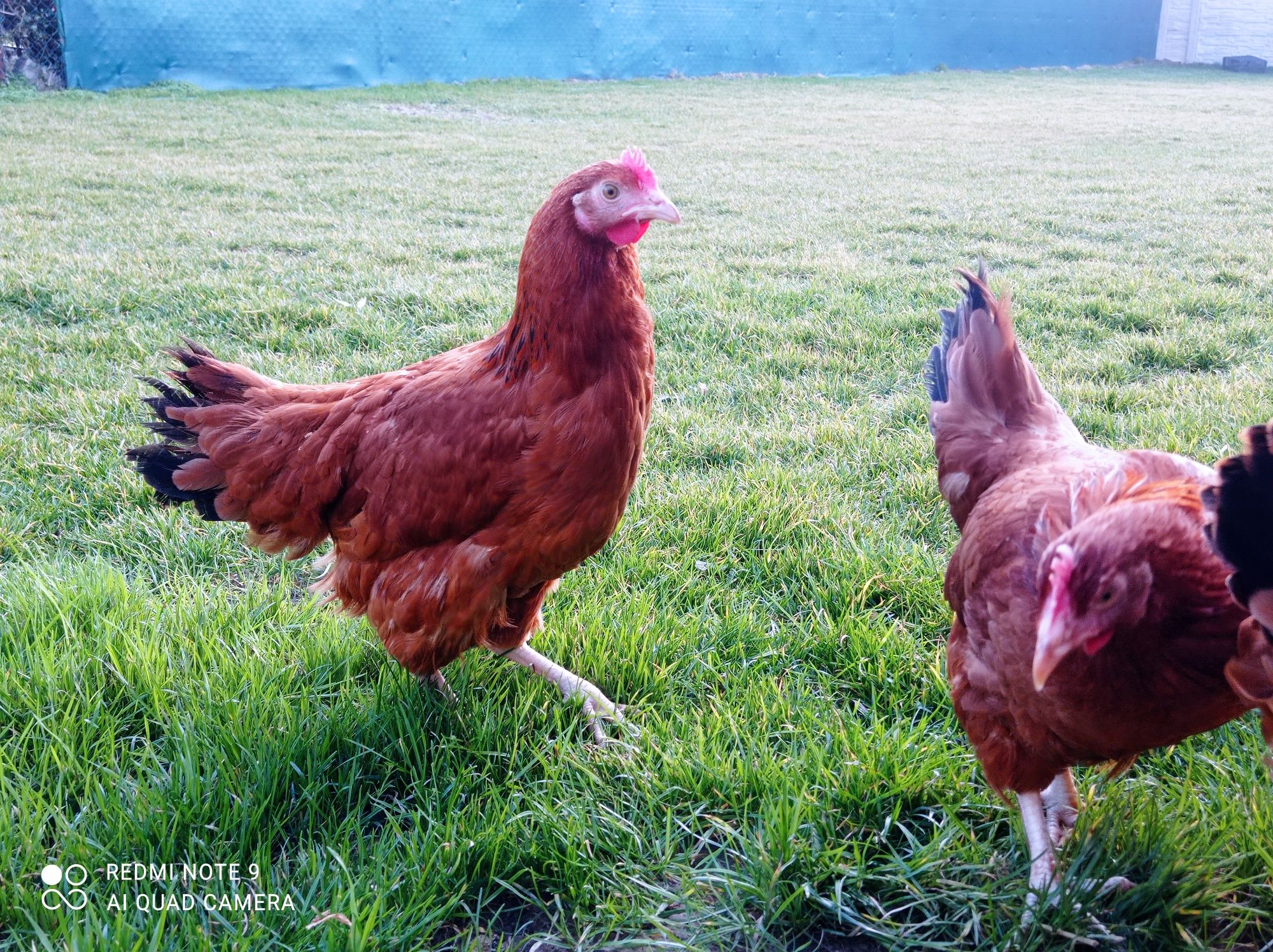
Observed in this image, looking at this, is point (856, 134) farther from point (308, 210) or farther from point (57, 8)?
point (57, 8)

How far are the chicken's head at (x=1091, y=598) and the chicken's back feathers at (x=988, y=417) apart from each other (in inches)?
32.7

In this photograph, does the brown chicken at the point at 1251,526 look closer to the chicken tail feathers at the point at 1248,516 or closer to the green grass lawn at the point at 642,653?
the chicken tail feathers at the point at 1248,516

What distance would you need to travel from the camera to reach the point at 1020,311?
214 inches

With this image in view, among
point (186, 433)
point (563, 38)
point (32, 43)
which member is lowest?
point (186, 433)

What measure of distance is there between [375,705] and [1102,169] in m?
11.5

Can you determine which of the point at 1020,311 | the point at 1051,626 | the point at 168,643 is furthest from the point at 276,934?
the point at 1020,311

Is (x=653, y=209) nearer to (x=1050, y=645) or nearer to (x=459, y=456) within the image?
(x=459, y=456)

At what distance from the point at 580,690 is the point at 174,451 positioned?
1.54m

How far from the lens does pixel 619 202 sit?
7.38ft

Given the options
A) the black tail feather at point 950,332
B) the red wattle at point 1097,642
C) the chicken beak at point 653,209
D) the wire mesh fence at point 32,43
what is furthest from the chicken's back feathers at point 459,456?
the wire mesh fence at point 32,43

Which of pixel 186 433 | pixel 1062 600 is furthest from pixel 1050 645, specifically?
pixel 186 433

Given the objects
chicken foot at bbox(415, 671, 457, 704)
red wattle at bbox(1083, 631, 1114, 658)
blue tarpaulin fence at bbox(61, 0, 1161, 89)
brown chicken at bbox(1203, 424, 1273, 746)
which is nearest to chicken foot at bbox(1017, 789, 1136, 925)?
red wattle at bbox(1083, 631, 1114, 658)

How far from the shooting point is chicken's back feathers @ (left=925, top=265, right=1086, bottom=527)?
256 centimetres

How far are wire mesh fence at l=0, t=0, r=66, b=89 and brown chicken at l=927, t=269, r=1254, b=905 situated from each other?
16.6 metres
